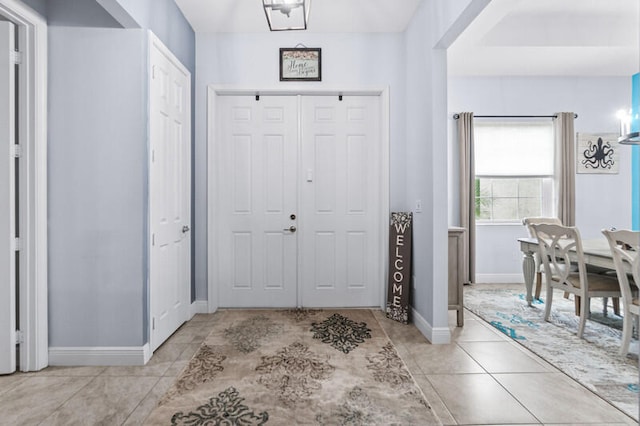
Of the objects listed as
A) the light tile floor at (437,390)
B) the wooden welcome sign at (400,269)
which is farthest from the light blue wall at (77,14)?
the wooden welcome sign at (400,269)

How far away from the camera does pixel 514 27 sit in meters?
4.20

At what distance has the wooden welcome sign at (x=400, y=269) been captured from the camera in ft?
11.9

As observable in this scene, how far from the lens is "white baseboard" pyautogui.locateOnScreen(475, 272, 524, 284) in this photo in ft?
17.3

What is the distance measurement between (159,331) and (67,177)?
128 centimetres

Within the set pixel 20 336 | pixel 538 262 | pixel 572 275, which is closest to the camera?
pixel 20 336

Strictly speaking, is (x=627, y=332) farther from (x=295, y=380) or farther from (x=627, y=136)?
(x=295, y=380)

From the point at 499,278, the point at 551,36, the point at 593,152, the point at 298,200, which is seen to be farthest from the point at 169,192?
the point at 593,152

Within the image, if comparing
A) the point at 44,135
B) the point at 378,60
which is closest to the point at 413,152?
the point at 378,60

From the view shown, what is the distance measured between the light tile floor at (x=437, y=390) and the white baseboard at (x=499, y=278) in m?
2.37

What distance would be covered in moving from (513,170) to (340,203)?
9.27 ft

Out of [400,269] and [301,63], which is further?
[301,63]

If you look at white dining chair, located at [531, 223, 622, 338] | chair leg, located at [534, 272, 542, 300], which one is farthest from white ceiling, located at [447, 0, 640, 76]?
chair leg, located at [534, 272, 542, 300]

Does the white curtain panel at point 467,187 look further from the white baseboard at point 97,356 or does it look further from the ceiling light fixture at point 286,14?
the white baseboard at point 97,356

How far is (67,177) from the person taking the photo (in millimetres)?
2604
